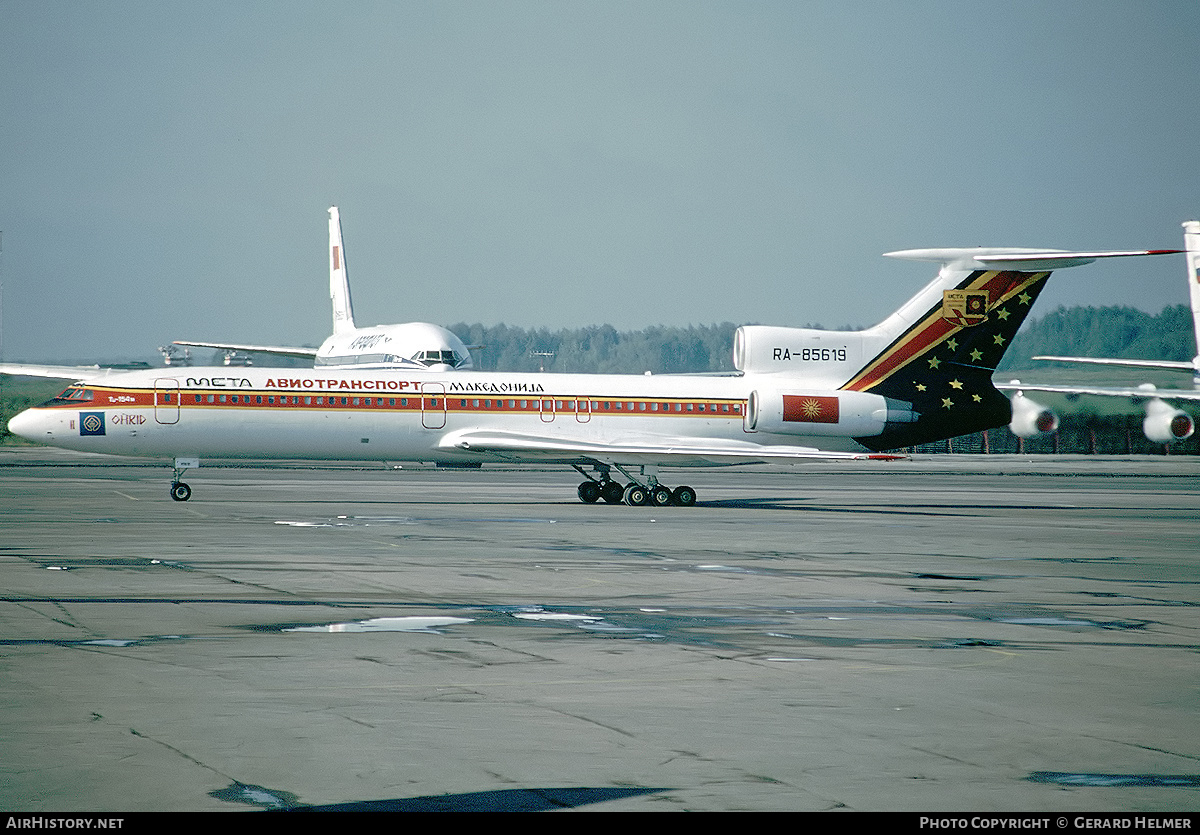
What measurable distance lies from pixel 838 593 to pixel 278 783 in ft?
34.0

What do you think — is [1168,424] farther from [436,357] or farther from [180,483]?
[180,483]

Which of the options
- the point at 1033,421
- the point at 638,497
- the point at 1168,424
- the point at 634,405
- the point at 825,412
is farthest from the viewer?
the point at 1033,421

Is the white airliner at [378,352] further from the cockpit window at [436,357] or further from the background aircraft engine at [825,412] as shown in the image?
the background aircraft engine at [825,412]

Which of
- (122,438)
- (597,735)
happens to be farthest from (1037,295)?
(597,735)

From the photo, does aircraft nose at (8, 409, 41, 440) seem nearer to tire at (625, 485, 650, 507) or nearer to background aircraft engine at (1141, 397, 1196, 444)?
tire at (625, 485, 650, 507)

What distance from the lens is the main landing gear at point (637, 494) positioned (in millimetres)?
34344

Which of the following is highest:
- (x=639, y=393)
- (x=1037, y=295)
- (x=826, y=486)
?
(x=1037, y=295)

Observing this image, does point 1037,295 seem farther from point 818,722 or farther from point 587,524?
point 818,722

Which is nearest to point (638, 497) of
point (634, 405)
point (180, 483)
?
point (634, 405)

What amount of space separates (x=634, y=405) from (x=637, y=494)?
279 cm

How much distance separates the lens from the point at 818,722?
342 inches

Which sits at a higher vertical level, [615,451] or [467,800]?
[615,451]

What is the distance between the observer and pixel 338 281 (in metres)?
87.1
